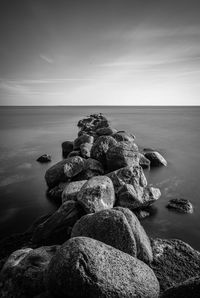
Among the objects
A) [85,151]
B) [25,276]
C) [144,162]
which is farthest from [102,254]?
[144,162]

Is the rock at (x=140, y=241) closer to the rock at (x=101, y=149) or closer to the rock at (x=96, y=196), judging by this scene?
the rock at (x=96, y=196)

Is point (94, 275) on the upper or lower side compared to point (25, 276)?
upper

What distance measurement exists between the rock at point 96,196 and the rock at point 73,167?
2869mm

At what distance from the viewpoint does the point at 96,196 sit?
7035 mm

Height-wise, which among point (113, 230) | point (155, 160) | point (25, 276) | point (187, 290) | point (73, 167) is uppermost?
point (187, 290)

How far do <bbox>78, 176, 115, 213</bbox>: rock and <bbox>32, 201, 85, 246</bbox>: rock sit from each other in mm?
416

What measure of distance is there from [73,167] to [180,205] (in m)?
5.36

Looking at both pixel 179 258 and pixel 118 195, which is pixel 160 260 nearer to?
pixel 179 258

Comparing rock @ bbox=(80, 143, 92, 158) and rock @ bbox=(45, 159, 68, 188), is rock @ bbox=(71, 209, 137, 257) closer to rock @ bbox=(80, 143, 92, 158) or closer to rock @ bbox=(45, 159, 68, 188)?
rock @ bbox=(45, 159, 68, 188)

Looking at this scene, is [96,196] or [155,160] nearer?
[96,196]

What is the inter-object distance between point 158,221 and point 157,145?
1656 cm

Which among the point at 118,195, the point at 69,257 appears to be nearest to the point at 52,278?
the point at 69,257

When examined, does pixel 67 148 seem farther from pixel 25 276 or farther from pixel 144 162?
pixel 25 276

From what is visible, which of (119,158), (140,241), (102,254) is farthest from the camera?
(119,158)
